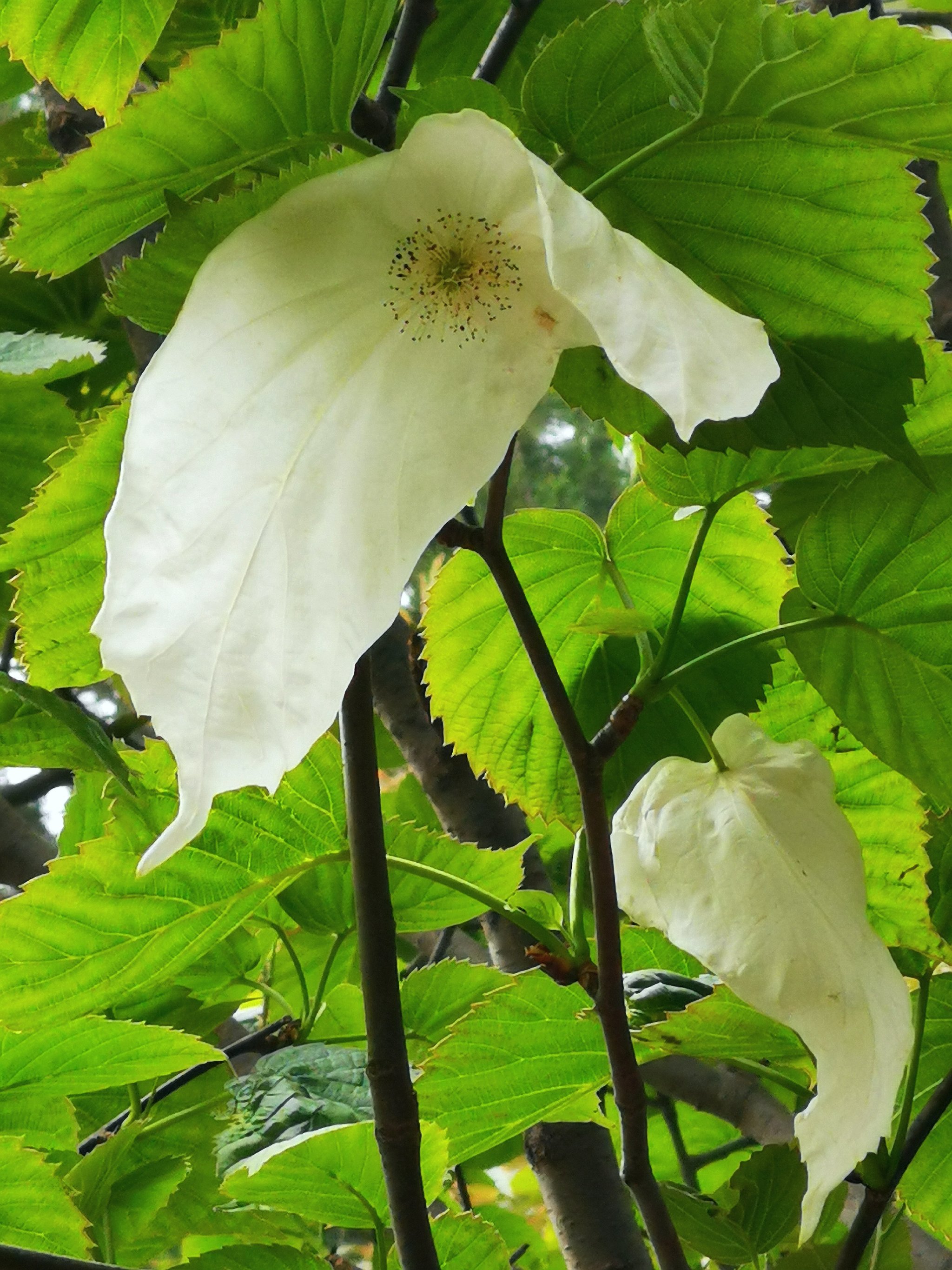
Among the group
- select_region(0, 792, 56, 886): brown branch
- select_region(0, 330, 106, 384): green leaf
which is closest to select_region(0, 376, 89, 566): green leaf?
select_region(0, 330, 106, 384): green leaf

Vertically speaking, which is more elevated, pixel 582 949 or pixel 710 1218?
pixel 582 949

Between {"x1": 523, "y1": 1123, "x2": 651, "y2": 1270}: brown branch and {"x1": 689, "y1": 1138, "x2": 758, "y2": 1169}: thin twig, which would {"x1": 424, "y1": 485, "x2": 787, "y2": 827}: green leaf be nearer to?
{"x1": 523, "y1": 1123, "x2": 651, "y2": 1270}: brown branch

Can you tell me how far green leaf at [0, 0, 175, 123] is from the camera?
1.43ft

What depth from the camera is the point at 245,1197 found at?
20.5 inches

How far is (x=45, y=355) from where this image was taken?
1.45ft

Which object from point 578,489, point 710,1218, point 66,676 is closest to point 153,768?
point 66,676

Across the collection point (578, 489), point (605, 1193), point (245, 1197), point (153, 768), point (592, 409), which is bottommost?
point (578, 489)

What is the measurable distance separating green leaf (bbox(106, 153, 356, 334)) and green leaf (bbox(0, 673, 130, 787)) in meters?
0.14

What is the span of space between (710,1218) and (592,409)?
36cm

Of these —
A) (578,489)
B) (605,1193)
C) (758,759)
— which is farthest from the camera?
(578,489)

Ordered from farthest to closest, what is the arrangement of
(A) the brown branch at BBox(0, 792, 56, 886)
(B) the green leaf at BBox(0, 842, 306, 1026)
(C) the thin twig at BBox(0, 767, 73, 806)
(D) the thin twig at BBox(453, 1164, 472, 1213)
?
(C) the thin twig at BBox(0, 767, 73, 806) < (A) the brown branch at BBox(0, 792, 56, 886) < (D) the thin twig at BBox(453, 1164, 472, 1213) < (B) the green leaf at BBox(0, 842, 306, 1026)

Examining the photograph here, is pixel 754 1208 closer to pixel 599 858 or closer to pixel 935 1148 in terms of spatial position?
pixel 935 1148

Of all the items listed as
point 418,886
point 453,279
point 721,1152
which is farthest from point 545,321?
point 721,1152

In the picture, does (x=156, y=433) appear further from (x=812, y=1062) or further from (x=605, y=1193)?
(x=605, y=1193)
